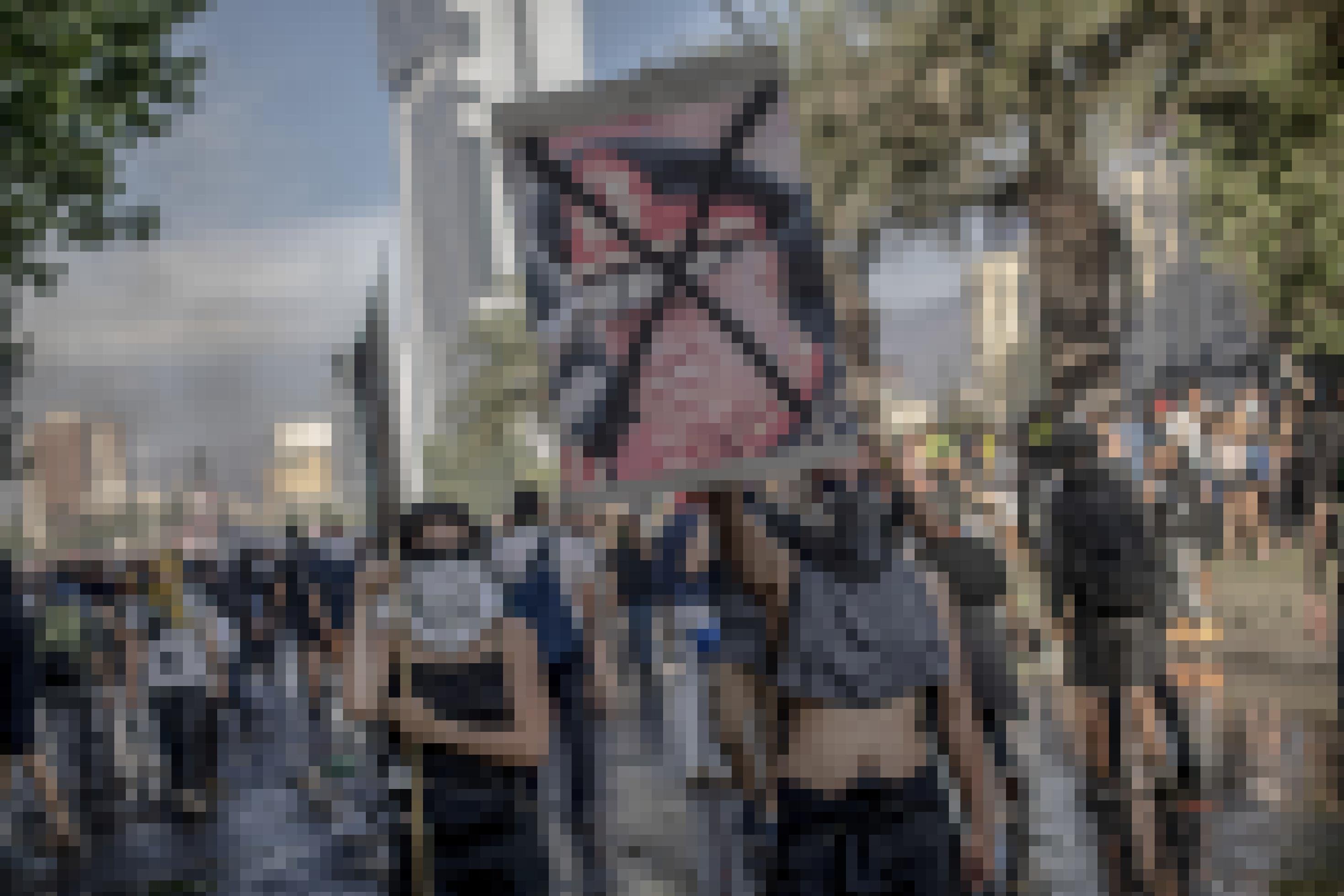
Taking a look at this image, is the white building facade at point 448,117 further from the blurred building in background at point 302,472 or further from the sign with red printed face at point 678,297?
the sign with red printed face at point 678,297

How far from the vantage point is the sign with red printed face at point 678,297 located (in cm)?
299

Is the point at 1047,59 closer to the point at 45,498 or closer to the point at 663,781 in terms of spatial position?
the point at 663,781

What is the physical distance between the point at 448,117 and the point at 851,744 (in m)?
137

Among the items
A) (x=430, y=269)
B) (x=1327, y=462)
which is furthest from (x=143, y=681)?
(x=430, y=269)

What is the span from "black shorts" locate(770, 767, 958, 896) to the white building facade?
4371 inches

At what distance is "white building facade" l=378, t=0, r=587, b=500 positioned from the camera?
122438mm

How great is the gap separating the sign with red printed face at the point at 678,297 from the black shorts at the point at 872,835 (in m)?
0.88

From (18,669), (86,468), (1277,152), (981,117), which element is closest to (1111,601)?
(18,669)

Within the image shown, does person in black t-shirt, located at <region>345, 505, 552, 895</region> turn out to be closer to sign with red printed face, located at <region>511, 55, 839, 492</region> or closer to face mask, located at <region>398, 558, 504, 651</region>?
face mask, located at <region>398, 558, 504, 651</region>

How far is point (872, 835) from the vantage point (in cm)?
327

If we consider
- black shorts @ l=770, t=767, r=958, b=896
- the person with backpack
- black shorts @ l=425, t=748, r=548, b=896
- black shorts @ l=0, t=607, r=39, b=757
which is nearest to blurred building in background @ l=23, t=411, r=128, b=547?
the person with backpack

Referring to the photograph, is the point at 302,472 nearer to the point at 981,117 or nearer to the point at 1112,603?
the point at 981,117

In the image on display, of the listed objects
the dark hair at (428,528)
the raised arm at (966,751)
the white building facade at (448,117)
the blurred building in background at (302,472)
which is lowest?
the blurred building in background at (302,472)

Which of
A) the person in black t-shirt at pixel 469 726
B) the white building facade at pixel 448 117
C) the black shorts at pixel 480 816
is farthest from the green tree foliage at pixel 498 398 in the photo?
the white building facade at pixel 448 117
